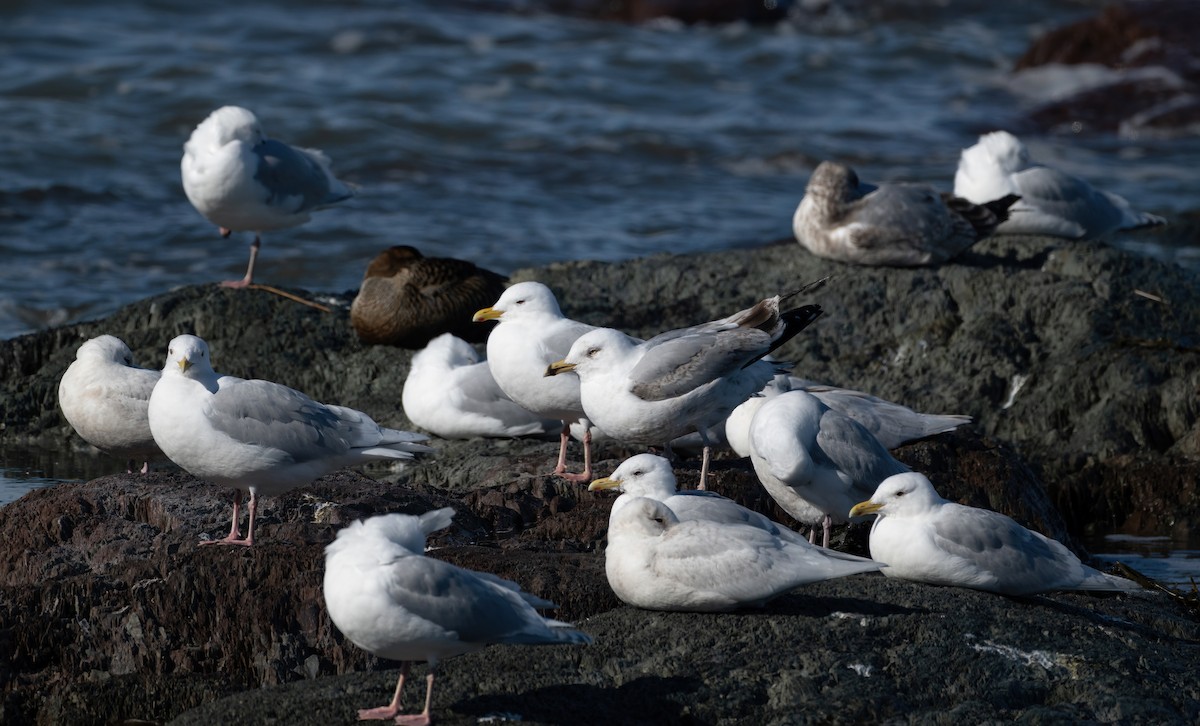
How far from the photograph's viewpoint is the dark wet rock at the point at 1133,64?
65.4 feet

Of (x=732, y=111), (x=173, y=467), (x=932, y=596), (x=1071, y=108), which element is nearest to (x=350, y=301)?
(x=173, y=467)

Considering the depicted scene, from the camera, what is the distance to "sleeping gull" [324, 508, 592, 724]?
14.3 feet

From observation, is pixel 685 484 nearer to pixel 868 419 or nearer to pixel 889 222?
pixel 868 419

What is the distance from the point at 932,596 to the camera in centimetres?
544

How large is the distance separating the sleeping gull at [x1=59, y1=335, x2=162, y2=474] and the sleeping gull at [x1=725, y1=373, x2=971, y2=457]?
2.68 metres

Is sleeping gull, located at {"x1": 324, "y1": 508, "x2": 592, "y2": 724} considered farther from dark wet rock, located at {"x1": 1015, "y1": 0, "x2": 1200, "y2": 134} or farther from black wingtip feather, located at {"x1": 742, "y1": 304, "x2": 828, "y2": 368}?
dark wet rock, located at {"x1": 1015, "y1": 0, "x2": 1200, "y2": 134}

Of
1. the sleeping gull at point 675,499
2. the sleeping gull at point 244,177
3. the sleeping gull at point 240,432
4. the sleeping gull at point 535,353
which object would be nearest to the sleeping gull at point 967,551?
the sleeping gull at point 675,499

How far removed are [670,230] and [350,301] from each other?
5803 mm

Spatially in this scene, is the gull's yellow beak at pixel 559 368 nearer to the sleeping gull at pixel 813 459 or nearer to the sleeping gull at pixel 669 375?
the sleeping gull at pixel 669 375

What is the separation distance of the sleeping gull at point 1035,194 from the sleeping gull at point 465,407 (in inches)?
161

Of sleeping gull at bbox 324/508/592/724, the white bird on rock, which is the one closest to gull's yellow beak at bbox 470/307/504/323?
the white bird on rock

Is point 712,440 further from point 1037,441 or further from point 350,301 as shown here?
point 350,301

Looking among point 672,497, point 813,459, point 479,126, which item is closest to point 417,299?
point 813,459

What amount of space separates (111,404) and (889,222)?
5.11 meters
